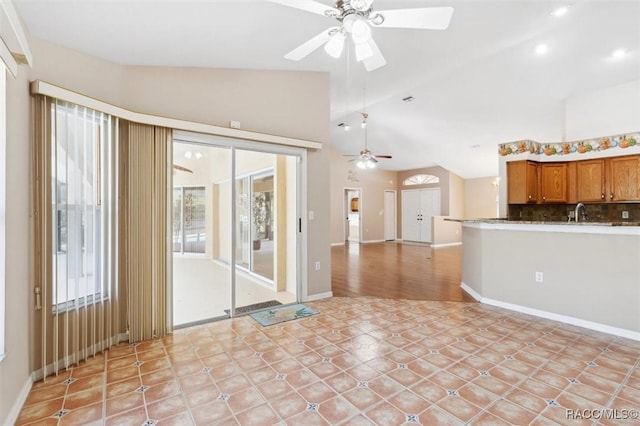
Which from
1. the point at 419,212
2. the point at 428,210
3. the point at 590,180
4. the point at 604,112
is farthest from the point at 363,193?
the point at 604,112

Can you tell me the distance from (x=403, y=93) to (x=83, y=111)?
5.33 metres

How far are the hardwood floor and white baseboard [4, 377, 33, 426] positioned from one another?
337cm

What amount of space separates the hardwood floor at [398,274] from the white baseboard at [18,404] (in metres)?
3.37

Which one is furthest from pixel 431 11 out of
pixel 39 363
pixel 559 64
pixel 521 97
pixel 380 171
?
pixel 380 171

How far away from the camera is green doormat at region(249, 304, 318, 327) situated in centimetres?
348

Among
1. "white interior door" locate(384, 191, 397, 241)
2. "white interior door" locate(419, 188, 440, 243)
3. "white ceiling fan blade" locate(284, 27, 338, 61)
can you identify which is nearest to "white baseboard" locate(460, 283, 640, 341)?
"white ceiling fan blade" locate(284, 27, 338, 61)

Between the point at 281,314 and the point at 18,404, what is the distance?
7.54 ft

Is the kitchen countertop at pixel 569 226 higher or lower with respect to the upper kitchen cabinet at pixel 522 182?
lower

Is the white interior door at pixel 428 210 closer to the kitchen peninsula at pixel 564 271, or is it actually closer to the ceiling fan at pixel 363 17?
the kitchen peninsula at pixel 564 271

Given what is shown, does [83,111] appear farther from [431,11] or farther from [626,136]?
[626,136]

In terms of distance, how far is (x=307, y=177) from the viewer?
4172 millimetres

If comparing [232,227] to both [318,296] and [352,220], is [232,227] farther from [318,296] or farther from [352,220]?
[352,220]

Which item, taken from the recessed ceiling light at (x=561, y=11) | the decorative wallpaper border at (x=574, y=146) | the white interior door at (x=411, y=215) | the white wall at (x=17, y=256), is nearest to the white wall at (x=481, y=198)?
the white interior door at (x=411, y=215)

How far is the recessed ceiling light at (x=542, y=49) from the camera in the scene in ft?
13.9
